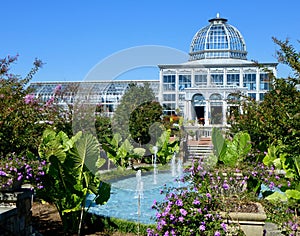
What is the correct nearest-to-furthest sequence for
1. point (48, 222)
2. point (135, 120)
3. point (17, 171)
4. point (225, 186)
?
point (225, 186)
point (17, 171)
point (48, 222)
point (135, 120)

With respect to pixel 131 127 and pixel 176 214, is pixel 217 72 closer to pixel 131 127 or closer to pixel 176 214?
pixel 131 127

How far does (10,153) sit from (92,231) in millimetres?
1646

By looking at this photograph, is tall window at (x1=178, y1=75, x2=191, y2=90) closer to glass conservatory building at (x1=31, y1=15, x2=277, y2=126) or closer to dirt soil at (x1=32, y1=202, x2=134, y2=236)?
glass conservatory building at (x1=31, y1=15, x2=277, y2=126)

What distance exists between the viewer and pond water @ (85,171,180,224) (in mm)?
6979

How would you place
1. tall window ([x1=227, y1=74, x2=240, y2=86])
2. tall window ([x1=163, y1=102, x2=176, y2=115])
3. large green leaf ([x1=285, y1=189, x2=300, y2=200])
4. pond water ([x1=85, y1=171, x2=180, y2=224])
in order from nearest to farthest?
1. large green leaf ([x1=285, y1=189, x2=300, y2=200])
2. pond water ([x1=85, y1=171, x2=180, y2=224])
3. tall window ([x1=163, y1=102, x2=176, y2=115])
4. tall window ([x1=227, y1=74, x2=240, y2=86])


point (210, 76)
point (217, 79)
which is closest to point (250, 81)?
point (217, 79)

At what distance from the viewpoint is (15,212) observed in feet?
14.0

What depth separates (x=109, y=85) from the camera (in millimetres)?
31938

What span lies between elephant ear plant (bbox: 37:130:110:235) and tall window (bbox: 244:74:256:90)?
2842 cm

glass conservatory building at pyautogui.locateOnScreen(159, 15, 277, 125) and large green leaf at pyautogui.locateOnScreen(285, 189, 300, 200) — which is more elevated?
glass conservatory building at pyautogui.locateOnScreen(159, 15, 277, 125)

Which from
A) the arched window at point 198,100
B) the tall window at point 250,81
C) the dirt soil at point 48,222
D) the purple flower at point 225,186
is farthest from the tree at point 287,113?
the tall window at point 250,81

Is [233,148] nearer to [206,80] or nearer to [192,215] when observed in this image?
[192,215]

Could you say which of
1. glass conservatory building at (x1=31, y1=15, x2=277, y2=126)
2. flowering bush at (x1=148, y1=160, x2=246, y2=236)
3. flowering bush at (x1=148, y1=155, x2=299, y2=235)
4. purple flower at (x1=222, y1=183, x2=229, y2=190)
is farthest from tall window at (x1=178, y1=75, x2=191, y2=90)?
flowering bush at (x1=148, y1=160, x2=246, y2=236)

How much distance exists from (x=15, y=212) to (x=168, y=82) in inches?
1183
